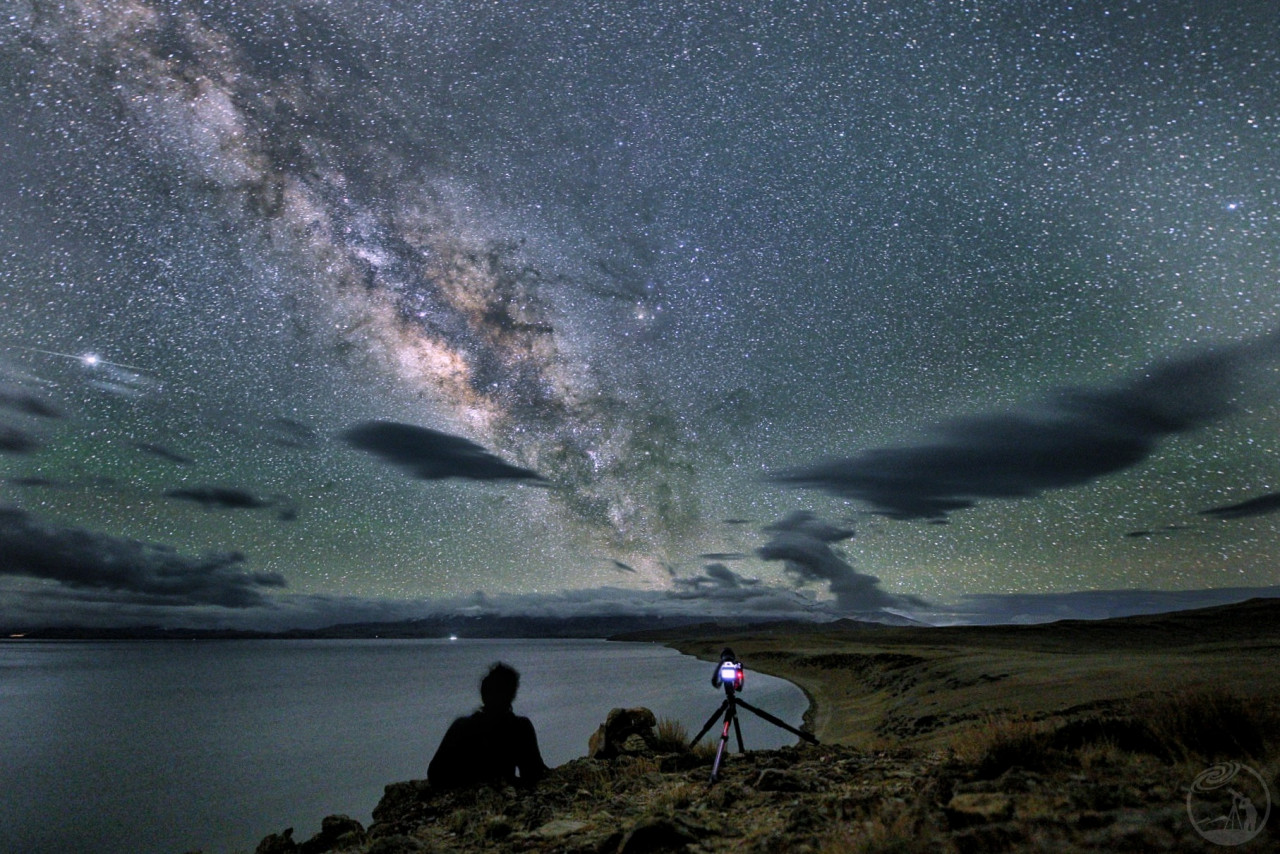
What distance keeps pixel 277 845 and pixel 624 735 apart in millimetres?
5286

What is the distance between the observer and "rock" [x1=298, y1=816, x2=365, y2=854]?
311 inches

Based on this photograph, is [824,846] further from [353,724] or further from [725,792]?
[353,724]

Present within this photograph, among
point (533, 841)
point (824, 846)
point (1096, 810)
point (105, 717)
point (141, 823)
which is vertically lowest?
point (105, 717)

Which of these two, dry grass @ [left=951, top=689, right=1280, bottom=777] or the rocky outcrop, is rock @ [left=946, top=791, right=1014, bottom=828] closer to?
the rocky outcrop

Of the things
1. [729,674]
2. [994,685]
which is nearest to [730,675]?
[729,674]

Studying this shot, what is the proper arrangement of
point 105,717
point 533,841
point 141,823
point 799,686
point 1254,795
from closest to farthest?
point 1254,795, point 533,841, point 141,823, point 105,717, point 799,686

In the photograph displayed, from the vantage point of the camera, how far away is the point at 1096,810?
4.35m

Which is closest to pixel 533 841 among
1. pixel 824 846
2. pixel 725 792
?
pixel 725 792

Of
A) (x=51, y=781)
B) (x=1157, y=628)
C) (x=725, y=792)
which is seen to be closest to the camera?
(x=725, y=792)

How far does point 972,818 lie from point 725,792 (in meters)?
2.96

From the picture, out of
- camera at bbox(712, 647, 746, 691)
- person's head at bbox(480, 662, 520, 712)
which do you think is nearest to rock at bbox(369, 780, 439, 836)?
person's head at bbox(480, 662, 520, 712)

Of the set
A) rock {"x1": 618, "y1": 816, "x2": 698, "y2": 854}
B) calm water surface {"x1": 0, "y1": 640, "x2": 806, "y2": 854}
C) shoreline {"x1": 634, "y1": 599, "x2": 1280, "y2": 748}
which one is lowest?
calm water surface {"x1": 0, "y1": 640, "x2": 806, "y2": 854}

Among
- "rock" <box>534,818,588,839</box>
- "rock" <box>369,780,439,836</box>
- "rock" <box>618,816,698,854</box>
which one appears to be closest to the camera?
"rock" <box>618,816,698,854</box>

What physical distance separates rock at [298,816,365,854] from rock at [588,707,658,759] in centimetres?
376
